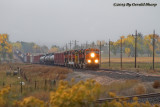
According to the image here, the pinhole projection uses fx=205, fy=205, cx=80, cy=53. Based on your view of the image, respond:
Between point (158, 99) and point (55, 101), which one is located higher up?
point (55, 101)

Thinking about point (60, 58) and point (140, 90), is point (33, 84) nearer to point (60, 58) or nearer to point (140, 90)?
point (140, 90)

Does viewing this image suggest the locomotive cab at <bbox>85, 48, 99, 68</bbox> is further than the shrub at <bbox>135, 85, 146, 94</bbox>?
Yes

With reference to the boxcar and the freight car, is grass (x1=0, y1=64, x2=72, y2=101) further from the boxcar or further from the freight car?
the boxcar

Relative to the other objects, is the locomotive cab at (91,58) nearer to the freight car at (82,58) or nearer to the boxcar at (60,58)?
the freight car at (82,58)

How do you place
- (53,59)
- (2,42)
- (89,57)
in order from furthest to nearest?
(2,42)
(53,59)
(89,57)

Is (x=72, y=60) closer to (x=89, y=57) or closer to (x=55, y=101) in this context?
(x=89, y=57)

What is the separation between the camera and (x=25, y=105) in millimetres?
6160

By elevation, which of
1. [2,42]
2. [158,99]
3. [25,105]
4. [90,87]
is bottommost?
[158,99]

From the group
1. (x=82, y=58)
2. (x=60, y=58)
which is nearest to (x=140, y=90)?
(x=82, y=58)

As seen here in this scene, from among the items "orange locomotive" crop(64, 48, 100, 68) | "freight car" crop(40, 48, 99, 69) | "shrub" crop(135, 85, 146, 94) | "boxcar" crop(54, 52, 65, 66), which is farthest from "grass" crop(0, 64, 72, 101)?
"boxcar" crop(54, 52, 65, 66)

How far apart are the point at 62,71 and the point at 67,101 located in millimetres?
24458

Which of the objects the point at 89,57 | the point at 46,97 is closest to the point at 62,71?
the point at 89,57

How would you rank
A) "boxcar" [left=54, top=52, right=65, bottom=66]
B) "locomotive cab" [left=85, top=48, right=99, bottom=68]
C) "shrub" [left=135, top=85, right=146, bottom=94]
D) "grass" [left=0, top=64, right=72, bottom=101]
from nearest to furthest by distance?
"grass" [left=0, top=64, right=72, bottom=101] → "shrub" [left=135, top=85, right=146, bottom=94] → "locomotive cab" [left=85, top=48, right=99, bottom=68] → "boxcar" [left=54, top=52, right=65, bottom=66]

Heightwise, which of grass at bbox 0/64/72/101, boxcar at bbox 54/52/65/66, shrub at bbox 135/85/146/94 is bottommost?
grass at bbox 0/64/72/101
